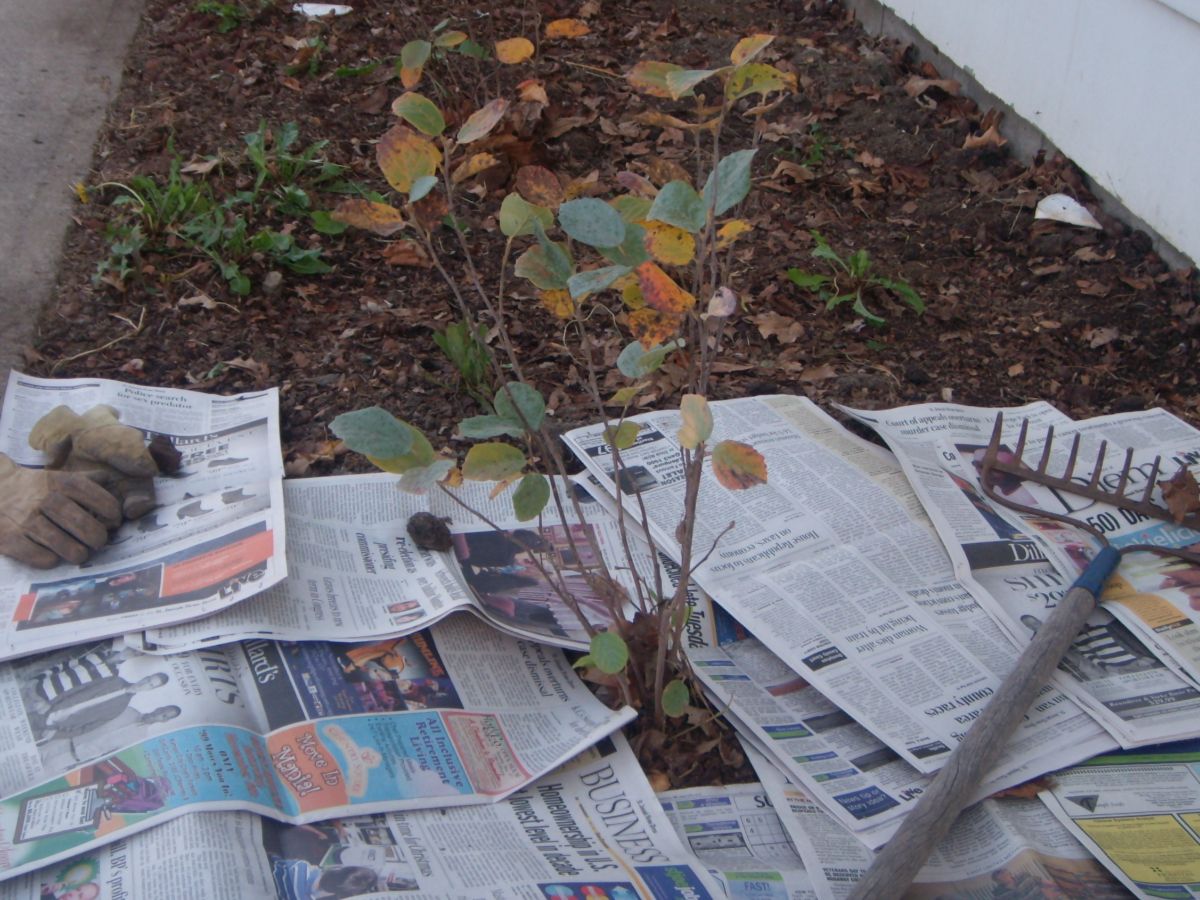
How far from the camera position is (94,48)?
11.7ft

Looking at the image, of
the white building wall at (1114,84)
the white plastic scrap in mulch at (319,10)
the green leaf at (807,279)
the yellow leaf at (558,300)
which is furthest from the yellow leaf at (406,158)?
the white plastic scrap in mulch at (319,10)

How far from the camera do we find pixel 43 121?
3125 mm

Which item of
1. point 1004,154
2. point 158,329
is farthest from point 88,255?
point 1004,154

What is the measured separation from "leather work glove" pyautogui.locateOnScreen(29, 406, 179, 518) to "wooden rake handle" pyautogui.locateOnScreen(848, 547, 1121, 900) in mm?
1335

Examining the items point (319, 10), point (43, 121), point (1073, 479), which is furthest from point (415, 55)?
point (319, 10)

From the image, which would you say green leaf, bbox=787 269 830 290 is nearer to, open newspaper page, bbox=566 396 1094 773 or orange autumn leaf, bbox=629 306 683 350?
open newspaper page, bbox=566 396 1094 773

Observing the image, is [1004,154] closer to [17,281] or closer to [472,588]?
[472,588]

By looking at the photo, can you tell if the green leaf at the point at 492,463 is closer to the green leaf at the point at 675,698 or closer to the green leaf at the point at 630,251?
the green leaf at the point at 630,251

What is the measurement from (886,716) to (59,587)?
129cm

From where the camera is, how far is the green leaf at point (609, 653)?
1303 mm

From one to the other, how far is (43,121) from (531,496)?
2.67m

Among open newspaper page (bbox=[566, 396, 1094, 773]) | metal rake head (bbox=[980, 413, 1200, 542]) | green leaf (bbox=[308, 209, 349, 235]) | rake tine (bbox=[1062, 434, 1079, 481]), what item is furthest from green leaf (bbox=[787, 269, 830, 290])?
green leaf (bbox=[308, 209, 349, 235])

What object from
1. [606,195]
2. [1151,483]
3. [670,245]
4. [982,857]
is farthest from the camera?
[606,195]

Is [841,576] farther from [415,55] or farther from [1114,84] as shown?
[1114,84]
